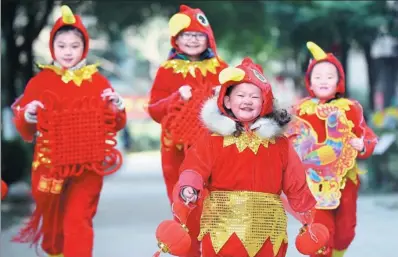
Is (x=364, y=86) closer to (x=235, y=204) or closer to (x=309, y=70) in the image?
(x=309, y=70)

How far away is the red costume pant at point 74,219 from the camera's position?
5.69m

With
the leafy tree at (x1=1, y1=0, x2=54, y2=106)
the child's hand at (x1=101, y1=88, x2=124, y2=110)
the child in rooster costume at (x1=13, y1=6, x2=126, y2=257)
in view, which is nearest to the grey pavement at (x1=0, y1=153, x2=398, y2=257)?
the child in rooster costume at (x1=13, y1=6, x2=126, y2=257)

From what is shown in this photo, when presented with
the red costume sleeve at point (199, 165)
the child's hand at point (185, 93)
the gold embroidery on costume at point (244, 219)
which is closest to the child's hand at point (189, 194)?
the red costume sleeve at point (199, 165)

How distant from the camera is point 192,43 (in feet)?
19.9

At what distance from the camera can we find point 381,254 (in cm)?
666

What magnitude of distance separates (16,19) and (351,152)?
26.3 feet

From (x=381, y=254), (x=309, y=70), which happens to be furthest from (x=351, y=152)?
(x=381, y=254)

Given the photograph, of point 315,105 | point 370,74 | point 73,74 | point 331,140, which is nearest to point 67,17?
point 73,74

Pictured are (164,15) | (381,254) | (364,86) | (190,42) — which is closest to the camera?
(190,42)

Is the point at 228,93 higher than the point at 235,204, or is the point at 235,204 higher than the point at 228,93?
the point at 228,93

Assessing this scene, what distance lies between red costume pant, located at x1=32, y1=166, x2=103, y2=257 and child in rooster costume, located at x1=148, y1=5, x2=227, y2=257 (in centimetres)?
49

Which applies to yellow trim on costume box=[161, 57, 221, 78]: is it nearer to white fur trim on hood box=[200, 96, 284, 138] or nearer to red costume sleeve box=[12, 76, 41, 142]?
red costume sleeve box=[12, 76, 41, 142]

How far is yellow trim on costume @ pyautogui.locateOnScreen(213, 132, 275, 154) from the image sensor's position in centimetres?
438

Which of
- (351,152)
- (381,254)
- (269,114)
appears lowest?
(381,254)
